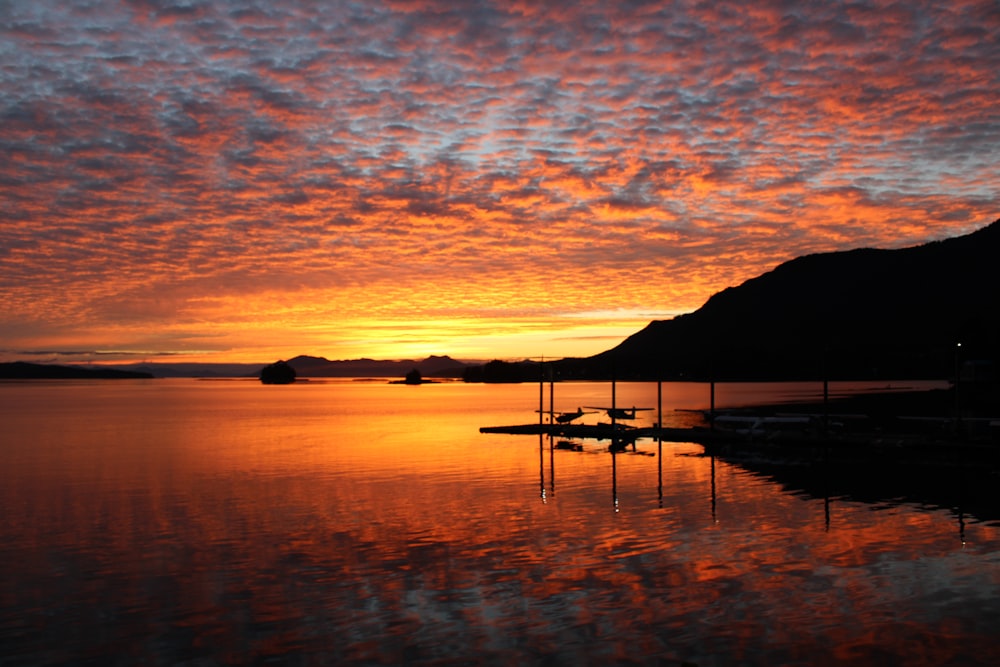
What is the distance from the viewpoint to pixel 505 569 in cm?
2348

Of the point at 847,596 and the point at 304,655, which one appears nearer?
the point at 304,655

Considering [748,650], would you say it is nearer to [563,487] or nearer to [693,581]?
[693,581]

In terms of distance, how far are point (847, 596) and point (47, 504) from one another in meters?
34.4

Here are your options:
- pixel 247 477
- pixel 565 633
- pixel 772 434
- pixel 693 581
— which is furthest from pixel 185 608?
pixel 772 434

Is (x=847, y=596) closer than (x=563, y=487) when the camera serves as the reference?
Yes

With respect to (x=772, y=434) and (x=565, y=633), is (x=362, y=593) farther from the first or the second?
(x=772, y=434)

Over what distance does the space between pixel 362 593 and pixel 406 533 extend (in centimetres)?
822

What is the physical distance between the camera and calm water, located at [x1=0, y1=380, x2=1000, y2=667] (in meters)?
17.1

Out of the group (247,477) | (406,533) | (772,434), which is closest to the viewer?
(406,533)

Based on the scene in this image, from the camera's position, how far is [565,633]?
1767cm

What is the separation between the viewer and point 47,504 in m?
37.2

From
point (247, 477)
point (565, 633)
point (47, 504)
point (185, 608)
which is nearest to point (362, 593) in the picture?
point (185, 608)

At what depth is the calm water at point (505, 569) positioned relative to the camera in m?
17.1

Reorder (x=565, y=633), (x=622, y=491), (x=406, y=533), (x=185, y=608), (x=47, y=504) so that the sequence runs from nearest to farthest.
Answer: (x=565, y=633) → (x=185, y=608) → (x=406, y=533) → (x=47, y=504) → (x=622, y=491)
